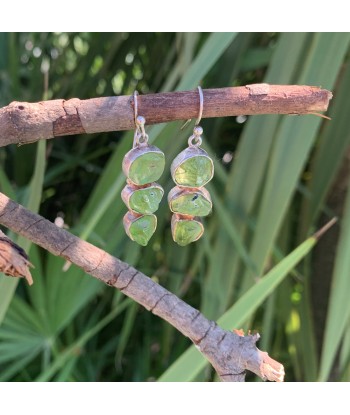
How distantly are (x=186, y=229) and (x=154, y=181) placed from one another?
0.05m

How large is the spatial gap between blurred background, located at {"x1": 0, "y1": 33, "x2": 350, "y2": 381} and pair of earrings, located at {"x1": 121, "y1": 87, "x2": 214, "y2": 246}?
0.17 metres

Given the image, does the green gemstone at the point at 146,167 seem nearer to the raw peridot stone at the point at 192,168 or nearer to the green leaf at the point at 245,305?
the raw peridot stone at the point at 192,168

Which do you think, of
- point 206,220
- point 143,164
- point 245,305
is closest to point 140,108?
point 143,164

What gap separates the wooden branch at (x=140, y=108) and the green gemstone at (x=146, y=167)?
3 cm

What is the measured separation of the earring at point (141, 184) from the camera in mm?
405

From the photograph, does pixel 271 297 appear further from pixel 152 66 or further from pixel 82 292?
pixel 152 66

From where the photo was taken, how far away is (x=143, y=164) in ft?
1.33

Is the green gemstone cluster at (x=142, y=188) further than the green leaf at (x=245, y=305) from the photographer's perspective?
No

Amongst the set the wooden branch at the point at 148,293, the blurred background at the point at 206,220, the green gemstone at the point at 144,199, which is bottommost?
the wooden branch at the point at 148,293

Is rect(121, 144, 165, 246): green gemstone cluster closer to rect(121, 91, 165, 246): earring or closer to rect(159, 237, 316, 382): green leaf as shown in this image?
rect(121, 91, 165, 246): earring

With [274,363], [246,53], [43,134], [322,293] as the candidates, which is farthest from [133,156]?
[322,293]

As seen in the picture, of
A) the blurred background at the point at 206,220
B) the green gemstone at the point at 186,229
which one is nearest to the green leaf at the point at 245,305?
the blurred background at the point at 206,220

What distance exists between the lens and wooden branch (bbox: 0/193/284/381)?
404mm

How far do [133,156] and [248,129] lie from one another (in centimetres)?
35
